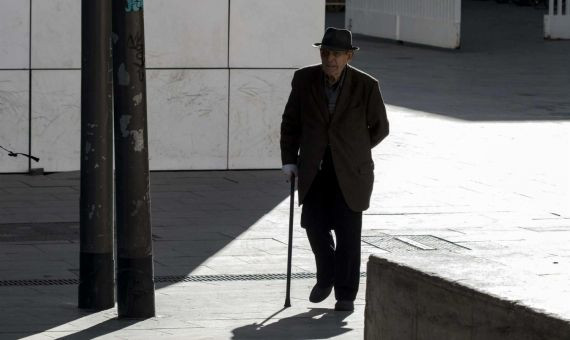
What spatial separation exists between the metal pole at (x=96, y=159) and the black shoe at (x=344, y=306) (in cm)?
139

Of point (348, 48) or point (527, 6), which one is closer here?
point (348, 48)

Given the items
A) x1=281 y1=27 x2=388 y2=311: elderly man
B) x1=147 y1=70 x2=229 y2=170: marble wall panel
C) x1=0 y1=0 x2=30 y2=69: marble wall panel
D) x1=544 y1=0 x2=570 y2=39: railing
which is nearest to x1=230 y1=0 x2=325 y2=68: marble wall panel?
x1=147 y1=70 x2=229 y2=170: marble wall panel

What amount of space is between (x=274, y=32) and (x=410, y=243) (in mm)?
4021

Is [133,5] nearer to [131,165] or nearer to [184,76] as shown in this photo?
[131,165]

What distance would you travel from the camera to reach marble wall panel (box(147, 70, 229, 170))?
13625 mm

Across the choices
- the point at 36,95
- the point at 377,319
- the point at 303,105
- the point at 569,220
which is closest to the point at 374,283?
the point at 377,319

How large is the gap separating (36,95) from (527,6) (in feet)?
97.5

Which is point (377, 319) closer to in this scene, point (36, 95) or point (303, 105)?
point (303, 105)

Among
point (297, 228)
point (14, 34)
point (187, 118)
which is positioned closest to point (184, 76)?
point (187, 118)

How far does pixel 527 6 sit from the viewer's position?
41.0 metres

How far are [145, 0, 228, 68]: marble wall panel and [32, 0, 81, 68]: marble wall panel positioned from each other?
0.73 meters

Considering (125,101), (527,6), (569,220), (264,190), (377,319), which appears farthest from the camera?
(527,6)

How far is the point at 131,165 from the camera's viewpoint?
789cm

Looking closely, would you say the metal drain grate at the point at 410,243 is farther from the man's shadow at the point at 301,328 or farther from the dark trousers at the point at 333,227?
the man's shadow at the point at 301,328
